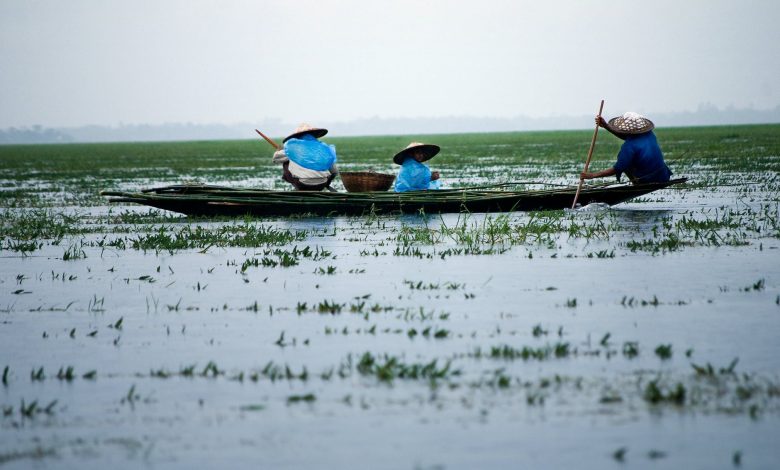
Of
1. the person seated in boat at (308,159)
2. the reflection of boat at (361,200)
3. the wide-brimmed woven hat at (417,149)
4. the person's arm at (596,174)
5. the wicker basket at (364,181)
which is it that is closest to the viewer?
the person's arm at (596,174)

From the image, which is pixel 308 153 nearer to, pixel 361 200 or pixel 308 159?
pixel 308 159

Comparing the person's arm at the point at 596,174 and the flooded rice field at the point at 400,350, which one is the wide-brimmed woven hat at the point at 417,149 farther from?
the flooded rice field at the point at 400,350

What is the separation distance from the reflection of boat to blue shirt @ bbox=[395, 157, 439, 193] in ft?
2.47

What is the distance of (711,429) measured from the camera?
4.40 meters

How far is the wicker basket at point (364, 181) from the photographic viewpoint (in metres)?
15.0

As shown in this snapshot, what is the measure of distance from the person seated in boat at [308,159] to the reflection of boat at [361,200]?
1.04 meters

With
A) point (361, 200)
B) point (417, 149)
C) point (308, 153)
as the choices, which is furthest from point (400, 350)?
point (308, 153)

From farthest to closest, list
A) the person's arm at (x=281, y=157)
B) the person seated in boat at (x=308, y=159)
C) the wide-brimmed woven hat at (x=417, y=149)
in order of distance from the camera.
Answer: the person's arm at (x=281, y=157) → the person seated in boat at (x=308, y=159) → the wide-brimmed woven hat at (x=417, y=149)

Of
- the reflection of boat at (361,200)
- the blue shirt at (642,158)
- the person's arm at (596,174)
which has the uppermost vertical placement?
the blue shirt at (642,158)

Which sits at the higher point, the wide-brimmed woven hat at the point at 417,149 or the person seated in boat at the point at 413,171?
the wide-brimmed woven hat at the point at 417,149

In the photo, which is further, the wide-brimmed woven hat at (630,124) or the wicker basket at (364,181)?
the wicker basket at (364,181)

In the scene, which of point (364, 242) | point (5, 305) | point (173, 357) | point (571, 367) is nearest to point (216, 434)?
point (173, 357)

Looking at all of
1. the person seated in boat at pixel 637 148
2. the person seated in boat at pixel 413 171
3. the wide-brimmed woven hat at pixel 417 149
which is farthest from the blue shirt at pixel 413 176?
the person seated in boat at pixel 637 148

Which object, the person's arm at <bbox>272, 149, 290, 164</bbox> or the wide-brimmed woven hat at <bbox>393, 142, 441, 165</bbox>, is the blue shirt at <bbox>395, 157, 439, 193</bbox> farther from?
the person's arm at <bbox>272, 149, 290, 164</bbox>
